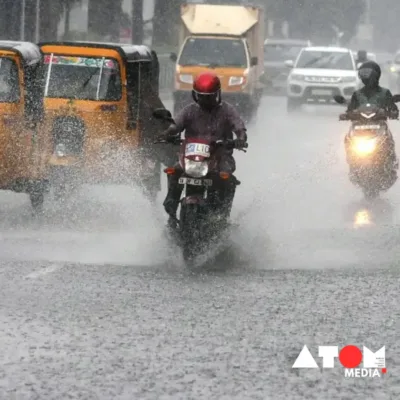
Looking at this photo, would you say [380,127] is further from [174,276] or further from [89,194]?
[174,276]

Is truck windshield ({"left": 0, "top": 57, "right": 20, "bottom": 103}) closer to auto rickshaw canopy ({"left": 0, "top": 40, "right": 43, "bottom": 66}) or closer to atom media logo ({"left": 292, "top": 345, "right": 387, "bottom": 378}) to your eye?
auto rickshaw canopy ({"left": 0, "top": 40, "right": 43, "bottom": 66})

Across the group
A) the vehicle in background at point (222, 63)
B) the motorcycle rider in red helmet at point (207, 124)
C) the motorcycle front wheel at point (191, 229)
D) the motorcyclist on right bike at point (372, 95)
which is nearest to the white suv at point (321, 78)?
the vehicle in background at point (222, 63)

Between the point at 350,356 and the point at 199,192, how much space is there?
4086 mm

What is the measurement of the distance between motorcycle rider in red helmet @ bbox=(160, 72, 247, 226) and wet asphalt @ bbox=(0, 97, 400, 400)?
1.78 feet

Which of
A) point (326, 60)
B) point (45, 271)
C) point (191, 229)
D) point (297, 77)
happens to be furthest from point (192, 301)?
point (326, 60)

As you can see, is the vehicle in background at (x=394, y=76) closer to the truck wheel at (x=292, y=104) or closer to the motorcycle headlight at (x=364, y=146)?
the truck wheel at (x=292, y=104)

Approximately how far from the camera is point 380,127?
18.3 meters

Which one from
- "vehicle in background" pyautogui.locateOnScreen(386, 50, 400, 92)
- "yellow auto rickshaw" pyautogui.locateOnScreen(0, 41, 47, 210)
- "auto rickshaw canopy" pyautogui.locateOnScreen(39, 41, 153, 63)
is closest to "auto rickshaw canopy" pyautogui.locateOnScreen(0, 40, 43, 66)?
"yellow auto rickshaw" pyautogui.locateOnScreen(0, 41, 47, 210)

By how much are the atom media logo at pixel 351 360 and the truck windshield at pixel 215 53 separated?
1145 inches

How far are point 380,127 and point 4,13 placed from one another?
31622 mm

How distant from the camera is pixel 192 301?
10.3 metres

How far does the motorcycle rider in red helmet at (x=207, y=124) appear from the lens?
12398 mm

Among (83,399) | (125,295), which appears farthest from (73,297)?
(83,399)

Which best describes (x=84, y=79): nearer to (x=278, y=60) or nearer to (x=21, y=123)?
(x=21, y=123)
